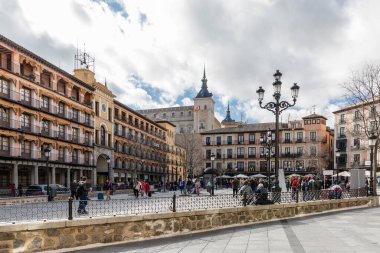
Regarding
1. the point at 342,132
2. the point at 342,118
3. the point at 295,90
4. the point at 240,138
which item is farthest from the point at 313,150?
the point at 295,90

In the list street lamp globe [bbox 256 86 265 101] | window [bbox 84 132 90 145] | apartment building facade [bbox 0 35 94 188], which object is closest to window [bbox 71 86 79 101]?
apartment building facade [bbox 0 35 94 188]

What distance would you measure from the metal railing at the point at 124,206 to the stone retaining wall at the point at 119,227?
0.36m

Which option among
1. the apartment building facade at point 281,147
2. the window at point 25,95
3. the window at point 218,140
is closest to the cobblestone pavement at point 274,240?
the window at point 25,95

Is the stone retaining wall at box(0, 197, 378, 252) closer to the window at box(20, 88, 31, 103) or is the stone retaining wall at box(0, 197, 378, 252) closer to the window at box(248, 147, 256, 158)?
the window at box(20, 88, 31, 103)

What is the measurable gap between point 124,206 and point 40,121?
90.9ft

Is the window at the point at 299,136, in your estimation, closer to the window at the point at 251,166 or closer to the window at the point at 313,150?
the window at the point at 313,150

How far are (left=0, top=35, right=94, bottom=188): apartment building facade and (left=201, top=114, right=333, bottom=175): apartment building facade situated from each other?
3201 centimetres

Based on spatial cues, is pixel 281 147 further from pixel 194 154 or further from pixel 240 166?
pixel 194 154

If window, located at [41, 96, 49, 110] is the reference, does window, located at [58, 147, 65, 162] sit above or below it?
below

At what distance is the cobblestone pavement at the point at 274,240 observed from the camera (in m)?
9.50

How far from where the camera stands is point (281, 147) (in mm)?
68438

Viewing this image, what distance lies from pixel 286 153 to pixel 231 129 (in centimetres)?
1210

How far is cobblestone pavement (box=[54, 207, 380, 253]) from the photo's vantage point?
9500 mm

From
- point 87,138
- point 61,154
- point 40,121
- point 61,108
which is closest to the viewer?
point 40,121
